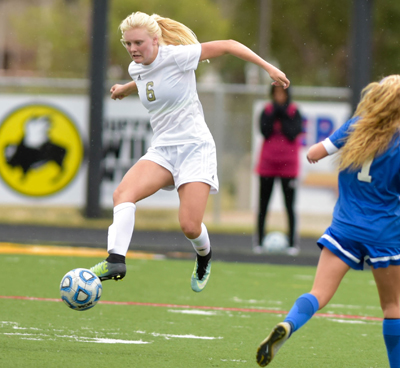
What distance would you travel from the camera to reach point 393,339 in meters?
5.28

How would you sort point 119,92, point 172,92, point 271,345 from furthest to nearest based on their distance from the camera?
point 119,92, point 172,92, point 271,345

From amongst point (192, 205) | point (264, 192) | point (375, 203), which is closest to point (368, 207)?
point (375, 203)

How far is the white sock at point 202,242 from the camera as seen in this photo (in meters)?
6.75

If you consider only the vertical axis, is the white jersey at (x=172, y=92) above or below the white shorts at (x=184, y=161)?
above

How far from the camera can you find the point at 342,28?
3653 centimetres

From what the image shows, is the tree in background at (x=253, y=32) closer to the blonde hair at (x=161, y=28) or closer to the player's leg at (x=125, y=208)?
the blonde hair at (x=161, y=28)

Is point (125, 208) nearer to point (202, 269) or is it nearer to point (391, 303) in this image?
point (202, 269)

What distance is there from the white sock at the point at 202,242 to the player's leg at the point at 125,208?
54 cm

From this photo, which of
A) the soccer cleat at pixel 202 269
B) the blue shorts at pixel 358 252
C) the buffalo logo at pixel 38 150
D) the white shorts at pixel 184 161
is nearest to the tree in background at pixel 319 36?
the buffalo logo at pixel 38 150

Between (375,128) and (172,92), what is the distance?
1.80 metres

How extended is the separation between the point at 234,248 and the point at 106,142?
12.0 feet

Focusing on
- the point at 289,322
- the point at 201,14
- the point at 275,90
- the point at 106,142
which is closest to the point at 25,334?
the point at 289,322

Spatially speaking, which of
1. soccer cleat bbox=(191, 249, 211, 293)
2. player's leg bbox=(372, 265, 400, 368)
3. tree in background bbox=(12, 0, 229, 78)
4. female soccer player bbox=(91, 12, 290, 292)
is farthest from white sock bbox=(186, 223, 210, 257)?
tree in background bbox=(12, 0, 229, 78)

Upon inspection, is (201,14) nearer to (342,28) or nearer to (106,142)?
(342,28)
